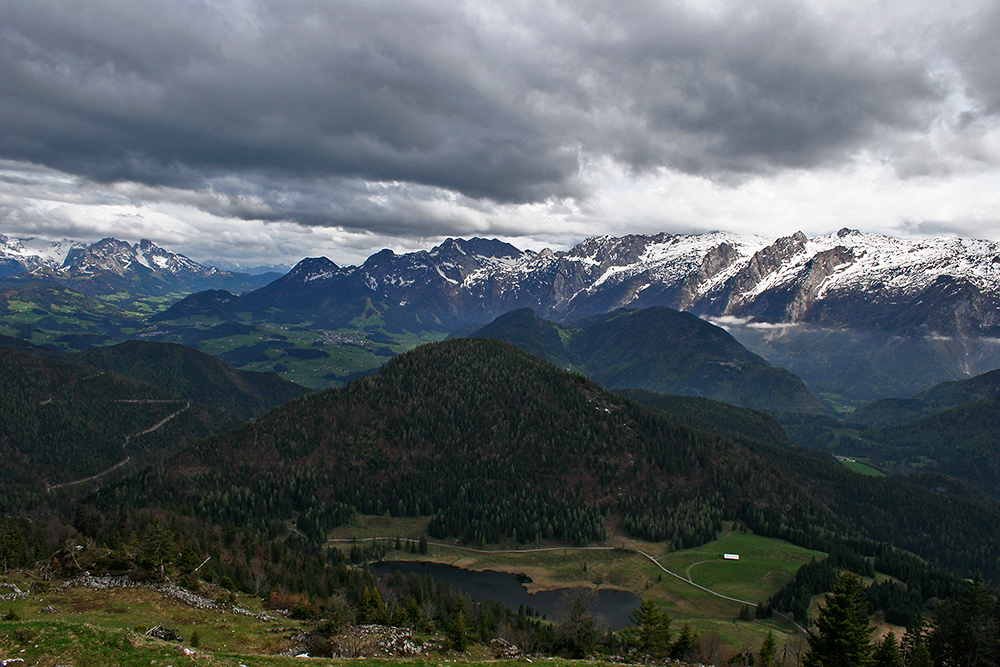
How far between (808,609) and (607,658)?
11499cm

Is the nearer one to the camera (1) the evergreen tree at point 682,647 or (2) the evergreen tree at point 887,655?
(2) the evergreen tree at point 887,655

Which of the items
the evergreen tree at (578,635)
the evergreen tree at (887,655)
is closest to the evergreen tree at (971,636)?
the evergreen tree at (887,655)

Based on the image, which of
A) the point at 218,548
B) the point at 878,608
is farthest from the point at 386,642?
the point at 878,608

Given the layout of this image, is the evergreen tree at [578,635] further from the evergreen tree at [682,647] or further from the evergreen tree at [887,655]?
the evergreen tree at [887,655]

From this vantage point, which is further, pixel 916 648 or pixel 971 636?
pixel 971 636

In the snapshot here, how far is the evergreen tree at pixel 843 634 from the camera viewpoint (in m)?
92.0

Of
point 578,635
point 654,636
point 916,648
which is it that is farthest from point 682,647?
point 916,648

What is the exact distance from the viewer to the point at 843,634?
9225 cm

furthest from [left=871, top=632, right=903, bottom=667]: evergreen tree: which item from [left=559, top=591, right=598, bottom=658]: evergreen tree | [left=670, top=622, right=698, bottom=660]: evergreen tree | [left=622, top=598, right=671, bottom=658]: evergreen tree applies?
[left=559, top=591, right=598, bottom=658]: evergreen tree

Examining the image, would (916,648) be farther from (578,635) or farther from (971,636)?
(578,635)

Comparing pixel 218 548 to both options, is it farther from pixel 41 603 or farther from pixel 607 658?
pixel 607 658

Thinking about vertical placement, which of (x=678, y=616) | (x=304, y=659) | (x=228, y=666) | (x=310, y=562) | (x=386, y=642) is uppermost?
(x=228, y=666)

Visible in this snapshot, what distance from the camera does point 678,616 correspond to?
195m

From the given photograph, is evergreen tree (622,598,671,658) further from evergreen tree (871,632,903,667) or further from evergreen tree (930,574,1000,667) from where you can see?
evergreen tree (930,574,1000,667)
